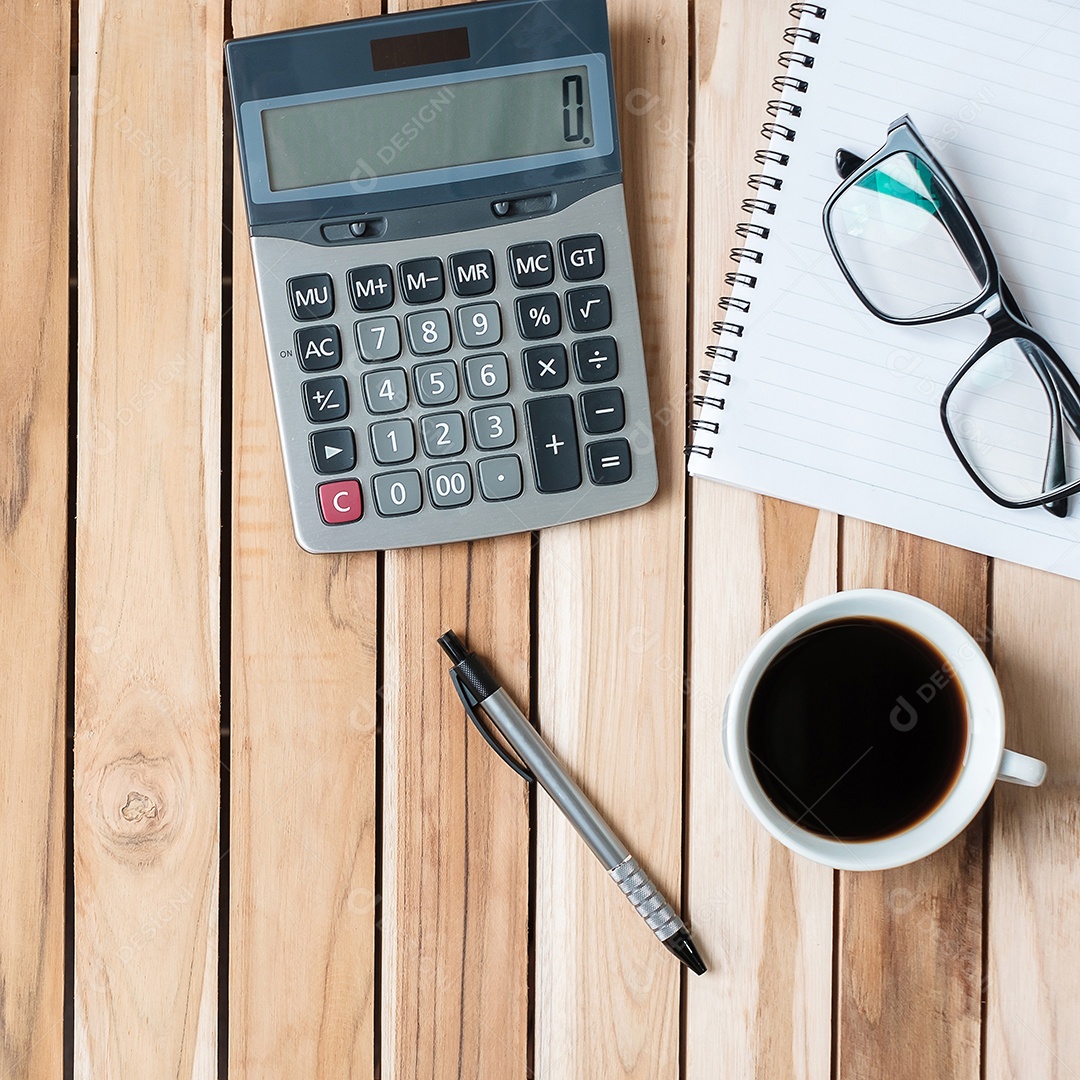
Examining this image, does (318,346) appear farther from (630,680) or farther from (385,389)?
(630,680)

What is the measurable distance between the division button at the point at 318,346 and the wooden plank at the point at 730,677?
0.17m

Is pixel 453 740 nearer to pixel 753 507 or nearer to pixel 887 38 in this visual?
pixel 753 507

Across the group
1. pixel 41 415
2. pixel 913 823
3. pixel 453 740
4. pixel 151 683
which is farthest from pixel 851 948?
pixel 41 415

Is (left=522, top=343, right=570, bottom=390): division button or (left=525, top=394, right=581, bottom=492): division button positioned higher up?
(left=522, top=343, right=570, bottom=390): division button

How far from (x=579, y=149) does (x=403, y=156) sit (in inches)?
3.2

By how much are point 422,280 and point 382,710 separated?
207mm

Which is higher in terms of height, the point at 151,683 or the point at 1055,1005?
the point at 151,683

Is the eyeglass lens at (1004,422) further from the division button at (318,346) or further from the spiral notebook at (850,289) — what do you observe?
the division button at (318,346)

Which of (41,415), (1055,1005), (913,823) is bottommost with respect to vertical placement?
(1055,1005)

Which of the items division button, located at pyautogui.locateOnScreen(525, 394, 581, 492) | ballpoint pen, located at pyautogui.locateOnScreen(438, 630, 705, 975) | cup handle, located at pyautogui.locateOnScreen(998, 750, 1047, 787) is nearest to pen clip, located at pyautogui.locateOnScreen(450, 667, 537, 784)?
ballpoint pen, located at pyautogui.locateOnScreen(438, 630, 705, 975)

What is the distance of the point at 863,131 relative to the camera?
0.46 metres

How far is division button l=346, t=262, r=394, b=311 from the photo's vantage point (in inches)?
17.7

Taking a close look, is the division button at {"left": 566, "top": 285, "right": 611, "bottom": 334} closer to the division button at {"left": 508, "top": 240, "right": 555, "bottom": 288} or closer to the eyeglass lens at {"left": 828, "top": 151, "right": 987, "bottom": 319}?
the division button at {"left": 508, "top": 240, "right": 555, "bottom": 288}

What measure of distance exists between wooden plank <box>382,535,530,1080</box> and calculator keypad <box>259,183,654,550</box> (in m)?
0.04
